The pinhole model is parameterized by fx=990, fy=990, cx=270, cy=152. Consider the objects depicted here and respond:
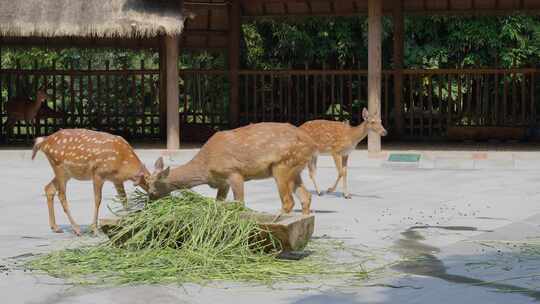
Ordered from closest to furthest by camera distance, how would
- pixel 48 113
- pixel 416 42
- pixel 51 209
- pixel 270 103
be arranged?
pixel 51 209 → pixel 48 113 → pixel 270 103 → pixel 416 42

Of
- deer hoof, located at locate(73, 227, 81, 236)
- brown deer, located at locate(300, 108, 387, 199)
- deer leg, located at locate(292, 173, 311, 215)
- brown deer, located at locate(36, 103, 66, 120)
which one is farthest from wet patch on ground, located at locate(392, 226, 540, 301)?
brown deer, located at locate(36, 103, 66, 120)

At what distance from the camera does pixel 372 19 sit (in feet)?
58.4

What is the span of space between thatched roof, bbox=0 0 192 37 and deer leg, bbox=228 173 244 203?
9.30 metres

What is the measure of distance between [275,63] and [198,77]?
15.6ft

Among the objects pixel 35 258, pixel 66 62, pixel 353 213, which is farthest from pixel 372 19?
pixel 66 62

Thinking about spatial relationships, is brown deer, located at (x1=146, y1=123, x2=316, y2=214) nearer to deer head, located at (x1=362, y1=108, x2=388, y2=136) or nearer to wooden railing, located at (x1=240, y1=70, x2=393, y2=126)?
deer head, located at (x1=362, y1=108, x2=388, y2=136)

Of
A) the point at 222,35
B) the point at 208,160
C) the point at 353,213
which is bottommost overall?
the point at 353,213

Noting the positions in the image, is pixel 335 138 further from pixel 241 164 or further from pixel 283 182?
pixel 241 164

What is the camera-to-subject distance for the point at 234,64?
21906 millimetres

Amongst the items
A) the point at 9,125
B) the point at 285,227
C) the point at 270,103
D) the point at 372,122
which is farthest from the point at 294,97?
the point at 285,227

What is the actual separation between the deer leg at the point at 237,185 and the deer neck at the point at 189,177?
23 centimetres

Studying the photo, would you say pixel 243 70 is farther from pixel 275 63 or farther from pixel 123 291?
pixel 123 291

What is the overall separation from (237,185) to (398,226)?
2.30 meters

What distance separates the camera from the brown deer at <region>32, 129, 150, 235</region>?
30.8 ft
